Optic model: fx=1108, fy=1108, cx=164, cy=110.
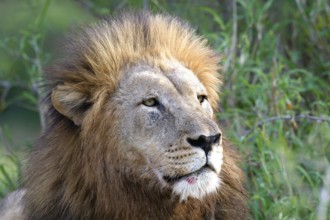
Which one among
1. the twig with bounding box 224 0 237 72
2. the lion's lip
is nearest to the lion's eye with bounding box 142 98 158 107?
the lion's lip

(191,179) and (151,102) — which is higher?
(151,102)

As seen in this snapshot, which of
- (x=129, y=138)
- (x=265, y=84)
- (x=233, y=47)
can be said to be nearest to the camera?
(x=129, y=138)

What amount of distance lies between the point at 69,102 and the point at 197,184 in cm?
67

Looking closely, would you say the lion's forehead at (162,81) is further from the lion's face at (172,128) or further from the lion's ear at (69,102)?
the lion's ear at (69,102)

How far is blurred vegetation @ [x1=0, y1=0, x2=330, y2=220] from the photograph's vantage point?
5.45m

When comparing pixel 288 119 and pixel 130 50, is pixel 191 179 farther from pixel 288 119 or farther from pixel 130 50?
pixel 288 119

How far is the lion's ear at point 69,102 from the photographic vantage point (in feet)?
15.0

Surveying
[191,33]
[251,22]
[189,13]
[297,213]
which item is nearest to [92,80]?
[191,33]

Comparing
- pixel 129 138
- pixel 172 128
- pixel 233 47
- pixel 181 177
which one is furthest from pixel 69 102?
pixel 233 47

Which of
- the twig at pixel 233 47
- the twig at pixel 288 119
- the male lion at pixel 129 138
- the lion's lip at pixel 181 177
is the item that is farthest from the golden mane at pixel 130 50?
the twig at pixel 233 47

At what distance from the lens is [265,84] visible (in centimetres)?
611

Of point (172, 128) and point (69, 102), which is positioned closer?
point (172, 128)

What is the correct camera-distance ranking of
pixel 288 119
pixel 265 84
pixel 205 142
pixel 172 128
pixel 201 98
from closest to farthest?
pixel 205 142
pixel 172 128
pixel 201 98
pixel 288 119
pixel 265 84

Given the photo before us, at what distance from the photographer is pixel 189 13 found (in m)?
7.16
